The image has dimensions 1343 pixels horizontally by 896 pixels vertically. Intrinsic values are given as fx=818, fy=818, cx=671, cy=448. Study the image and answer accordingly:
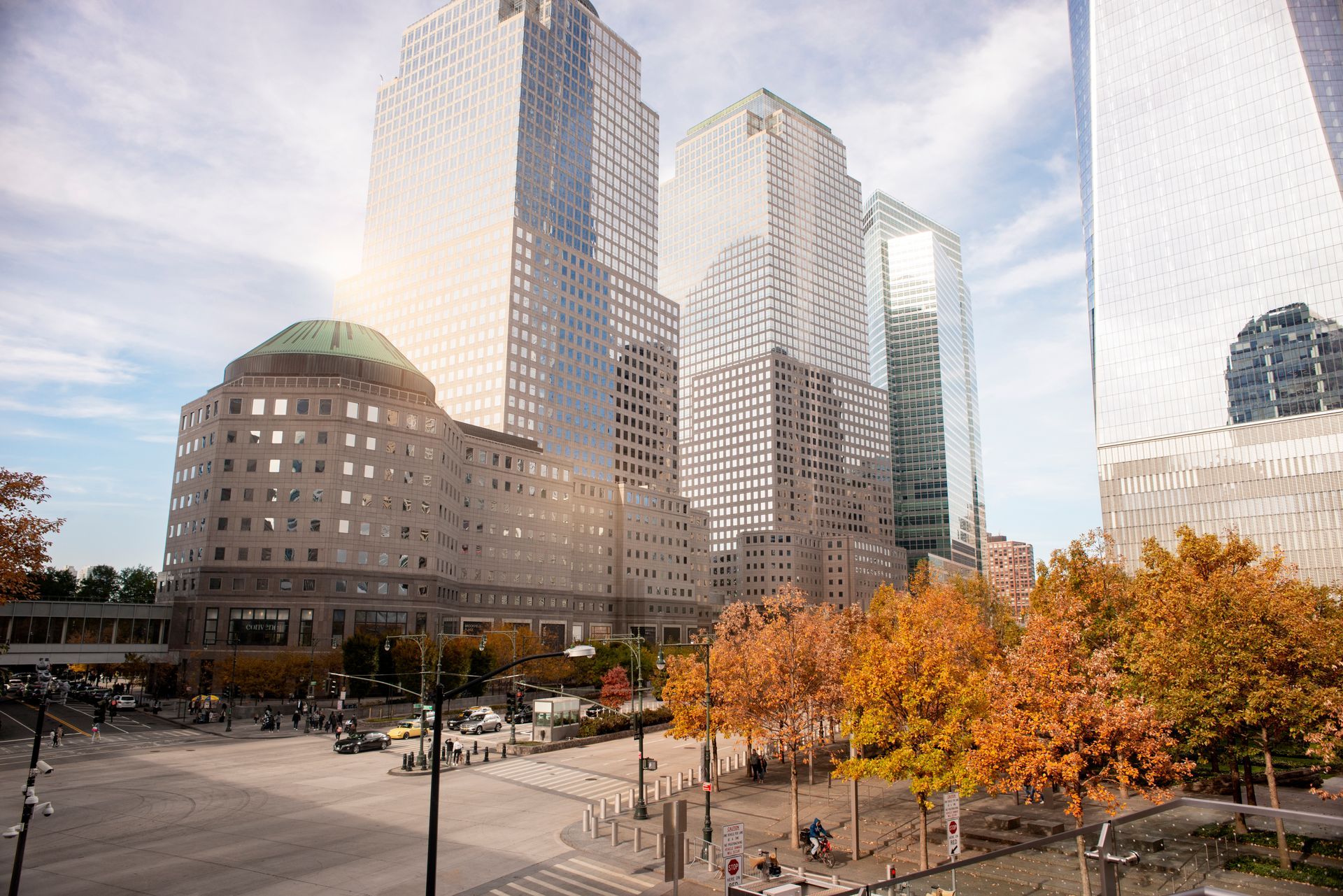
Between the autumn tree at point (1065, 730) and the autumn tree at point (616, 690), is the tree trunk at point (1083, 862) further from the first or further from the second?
the autumn tree at point (616, 690)

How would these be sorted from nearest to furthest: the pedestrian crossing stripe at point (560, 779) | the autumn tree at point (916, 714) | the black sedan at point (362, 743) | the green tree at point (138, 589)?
the autumn tree at point (916, 714) < the pedestrian crossing stripe at point (560, 779) < the black sedan at point (362, 743) < the green tree at point (138, 589)

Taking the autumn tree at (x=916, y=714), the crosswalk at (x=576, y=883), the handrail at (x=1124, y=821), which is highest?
the handrail at (x=1124, y=821)

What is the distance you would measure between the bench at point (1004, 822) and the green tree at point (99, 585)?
175545 millimetres

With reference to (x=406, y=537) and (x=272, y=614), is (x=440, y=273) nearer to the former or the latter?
(x=406, y=537)

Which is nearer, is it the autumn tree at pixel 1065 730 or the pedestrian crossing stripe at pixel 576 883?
the autumn tree at pixel 1065 730

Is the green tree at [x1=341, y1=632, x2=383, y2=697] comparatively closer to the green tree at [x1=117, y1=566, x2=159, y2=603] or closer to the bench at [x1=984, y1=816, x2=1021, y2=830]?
the bench at [x1=984, y1=816, x2=1021, y2=830]

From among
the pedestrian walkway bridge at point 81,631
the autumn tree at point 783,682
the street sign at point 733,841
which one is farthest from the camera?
the pedestrian walkway bridge at point 81,631

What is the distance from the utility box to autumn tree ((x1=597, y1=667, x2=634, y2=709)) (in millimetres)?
10630

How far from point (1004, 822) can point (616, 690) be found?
46425mm

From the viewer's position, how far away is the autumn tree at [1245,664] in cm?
2806

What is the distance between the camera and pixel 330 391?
331 feet

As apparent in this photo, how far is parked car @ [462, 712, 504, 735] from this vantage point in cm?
7162

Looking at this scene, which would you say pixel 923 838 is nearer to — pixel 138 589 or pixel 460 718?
pixel 460 718

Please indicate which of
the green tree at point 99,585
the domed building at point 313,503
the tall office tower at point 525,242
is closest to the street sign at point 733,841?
the domed building at point 313,503
